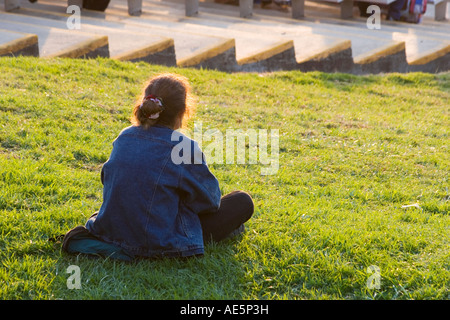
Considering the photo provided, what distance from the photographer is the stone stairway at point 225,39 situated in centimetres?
807

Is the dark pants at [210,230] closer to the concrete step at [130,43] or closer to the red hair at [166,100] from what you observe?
the red hair at [166,100]

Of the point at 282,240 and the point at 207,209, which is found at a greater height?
the point at 207,209

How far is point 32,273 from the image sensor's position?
317 cm

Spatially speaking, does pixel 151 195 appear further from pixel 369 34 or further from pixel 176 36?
pixel 369 34

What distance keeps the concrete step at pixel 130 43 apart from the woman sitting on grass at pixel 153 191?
191 inches

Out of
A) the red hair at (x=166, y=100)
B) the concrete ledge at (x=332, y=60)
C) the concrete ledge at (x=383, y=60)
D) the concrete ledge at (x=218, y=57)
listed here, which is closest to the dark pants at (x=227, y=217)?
the red hair at (x=166, y=100)

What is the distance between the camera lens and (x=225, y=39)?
8.55 m

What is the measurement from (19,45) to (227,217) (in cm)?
486

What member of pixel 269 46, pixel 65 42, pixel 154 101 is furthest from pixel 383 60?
pixel 154 101

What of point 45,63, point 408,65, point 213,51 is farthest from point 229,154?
point 408,65
